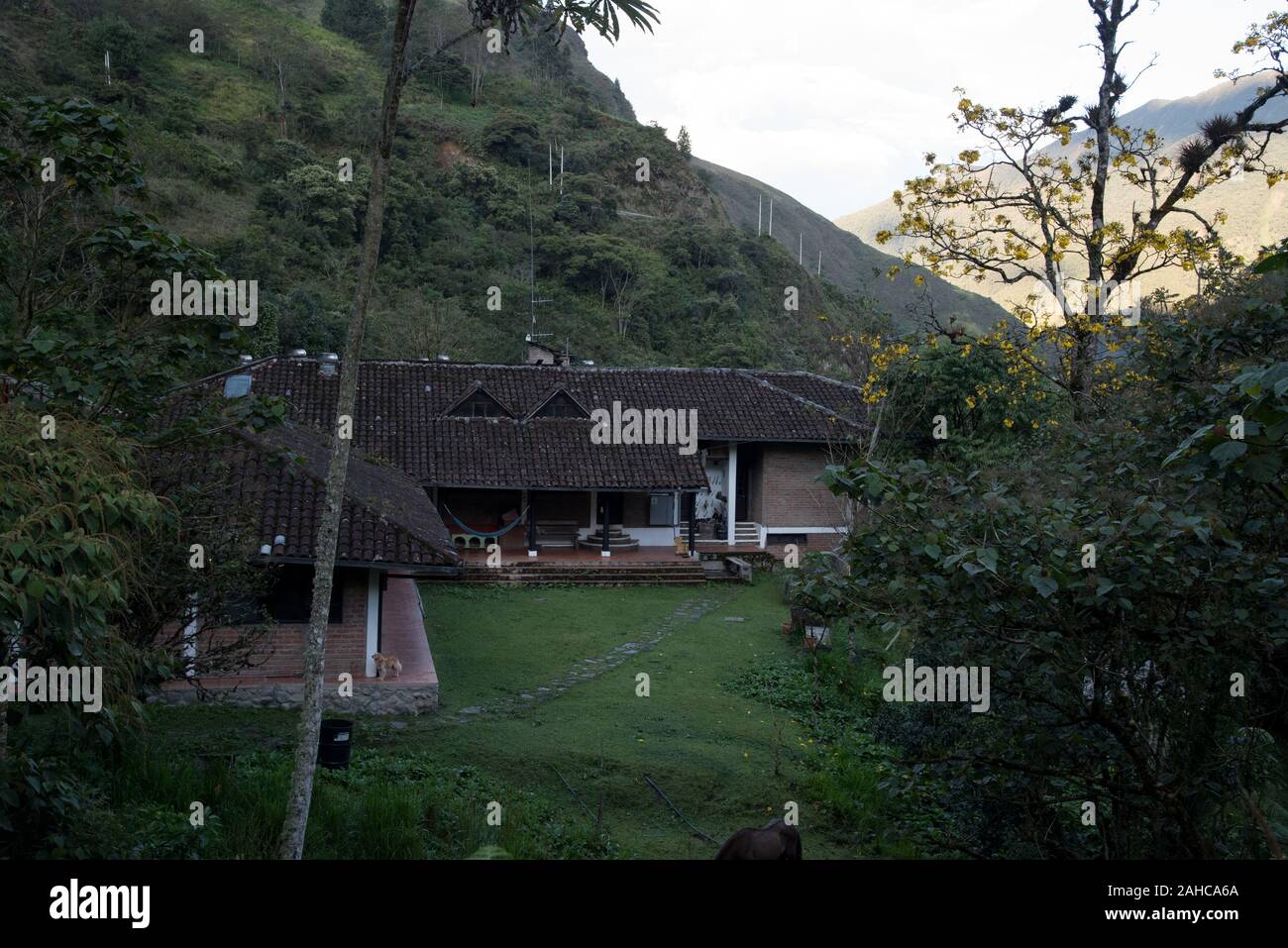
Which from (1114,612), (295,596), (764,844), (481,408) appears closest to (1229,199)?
(481,408)

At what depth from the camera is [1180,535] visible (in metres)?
6.07

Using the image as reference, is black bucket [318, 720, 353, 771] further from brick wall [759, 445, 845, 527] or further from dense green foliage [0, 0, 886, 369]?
dense green foliage [0, 0, 886, 369]

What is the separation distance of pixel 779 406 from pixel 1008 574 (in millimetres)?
22569

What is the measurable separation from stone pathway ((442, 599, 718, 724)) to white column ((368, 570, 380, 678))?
4.47 feet

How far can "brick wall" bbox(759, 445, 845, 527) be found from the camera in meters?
28.2

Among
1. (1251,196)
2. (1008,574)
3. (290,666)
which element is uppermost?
(1251,196)

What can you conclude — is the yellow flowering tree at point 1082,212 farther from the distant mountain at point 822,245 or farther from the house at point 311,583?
the distant mountain at point 822,245

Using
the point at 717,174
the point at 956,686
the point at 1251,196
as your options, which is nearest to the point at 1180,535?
the point at 956,686

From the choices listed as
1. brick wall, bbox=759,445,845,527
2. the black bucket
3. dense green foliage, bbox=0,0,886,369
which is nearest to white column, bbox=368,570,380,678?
the black bucket

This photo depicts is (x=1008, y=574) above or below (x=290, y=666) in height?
above

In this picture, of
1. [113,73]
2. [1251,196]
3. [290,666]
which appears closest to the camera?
[290,666]

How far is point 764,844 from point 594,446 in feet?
69.8
